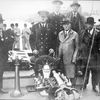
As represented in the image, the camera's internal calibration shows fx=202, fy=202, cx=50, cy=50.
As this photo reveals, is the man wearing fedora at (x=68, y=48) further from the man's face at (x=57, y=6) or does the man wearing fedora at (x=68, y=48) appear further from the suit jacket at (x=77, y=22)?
the man's face at (x=57, y=6)

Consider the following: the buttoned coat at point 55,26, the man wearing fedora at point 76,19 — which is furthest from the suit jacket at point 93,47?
the buttoned coat at point 55,26

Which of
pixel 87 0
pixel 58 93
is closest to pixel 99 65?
pixel 58 93

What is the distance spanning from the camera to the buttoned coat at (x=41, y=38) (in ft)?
8.98

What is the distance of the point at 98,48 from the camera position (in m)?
2.83

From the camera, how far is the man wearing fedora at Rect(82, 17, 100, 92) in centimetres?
280

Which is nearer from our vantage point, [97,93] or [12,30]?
[12,30]

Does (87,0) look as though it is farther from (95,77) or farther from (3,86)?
(3,86)

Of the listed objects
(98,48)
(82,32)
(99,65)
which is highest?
(82,32)

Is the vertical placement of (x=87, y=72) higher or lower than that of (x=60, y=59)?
lower

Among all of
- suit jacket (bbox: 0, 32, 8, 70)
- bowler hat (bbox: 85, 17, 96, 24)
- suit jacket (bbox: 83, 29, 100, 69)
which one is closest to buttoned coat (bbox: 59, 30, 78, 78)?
suit jacket (bbox: 83, 29, 100, 69)

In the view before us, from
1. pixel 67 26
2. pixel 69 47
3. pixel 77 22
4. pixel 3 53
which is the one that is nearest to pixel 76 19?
pixel 77 22

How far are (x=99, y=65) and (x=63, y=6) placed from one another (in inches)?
38.3

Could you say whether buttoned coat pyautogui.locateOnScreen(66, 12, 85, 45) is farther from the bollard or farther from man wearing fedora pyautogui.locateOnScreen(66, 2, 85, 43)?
the bollard

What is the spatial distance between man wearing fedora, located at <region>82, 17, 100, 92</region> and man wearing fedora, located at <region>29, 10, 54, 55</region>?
1.66ft
